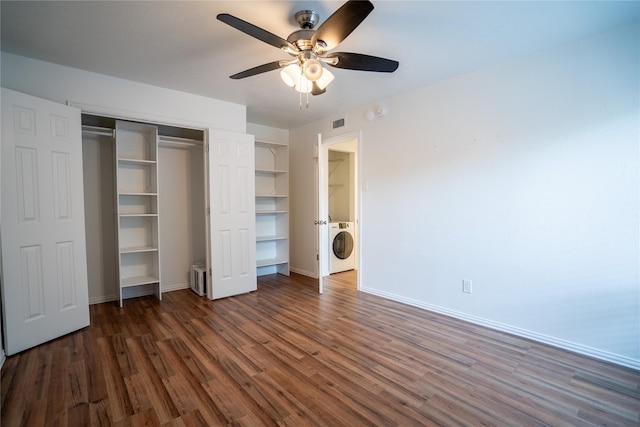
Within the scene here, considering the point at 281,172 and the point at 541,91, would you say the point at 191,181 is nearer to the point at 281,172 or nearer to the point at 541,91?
the point at 281,172

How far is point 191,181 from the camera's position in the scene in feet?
13.7

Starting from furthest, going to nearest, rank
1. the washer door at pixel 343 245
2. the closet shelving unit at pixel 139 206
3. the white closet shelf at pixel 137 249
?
1. the washer door at pixel 343 245
2. the closet shelving unit at pixel 139 206
3. the white closet shelf at pixel 137 249

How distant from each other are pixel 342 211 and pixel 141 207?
10.9ft

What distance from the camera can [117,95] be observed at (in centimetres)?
305

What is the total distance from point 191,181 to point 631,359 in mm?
4873

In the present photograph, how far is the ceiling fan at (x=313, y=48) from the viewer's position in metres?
1.62

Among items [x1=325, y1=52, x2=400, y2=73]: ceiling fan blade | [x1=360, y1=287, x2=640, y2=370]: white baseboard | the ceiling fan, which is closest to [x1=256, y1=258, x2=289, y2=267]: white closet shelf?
[x1=360, y1=287, x2=640, y2=370]: white baseboard

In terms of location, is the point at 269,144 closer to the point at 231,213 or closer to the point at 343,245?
the point at 231,213

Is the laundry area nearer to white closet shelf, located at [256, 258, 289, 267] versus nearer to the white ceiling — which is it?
white closet shelf, located at [256, 258, 289, 267]

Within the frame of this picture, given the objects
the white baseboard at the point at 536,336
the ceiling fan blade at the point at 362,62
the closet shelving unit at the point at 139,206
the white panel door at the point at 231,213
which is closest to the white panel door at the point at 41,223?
the closet shelving unit at the point at 139,206

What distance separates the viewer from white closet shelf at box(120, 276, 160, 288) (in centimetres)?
346

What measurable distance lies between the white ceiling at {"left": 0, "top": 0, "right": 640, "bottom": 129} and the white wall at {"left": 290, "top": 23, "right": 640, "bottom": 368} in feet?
0.93

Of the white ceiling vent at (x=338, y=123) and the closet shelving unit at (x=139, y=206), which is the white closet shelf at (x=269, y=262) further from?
the white ceiling vent at (x=338, y=123)

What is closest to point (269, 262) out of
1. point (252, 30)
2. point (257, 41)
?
point (257, 41)
